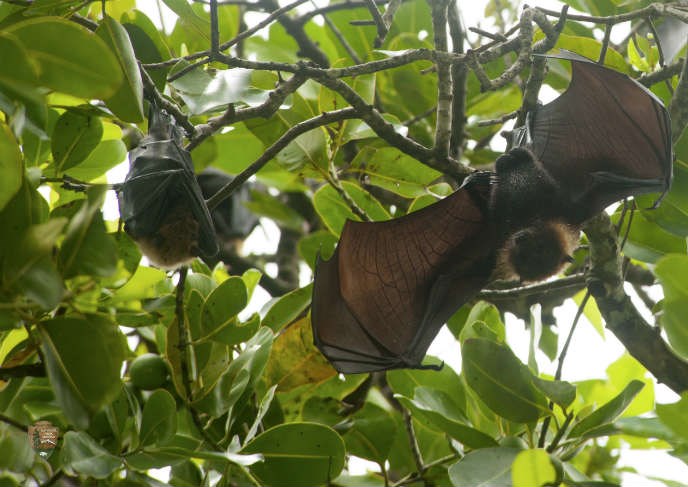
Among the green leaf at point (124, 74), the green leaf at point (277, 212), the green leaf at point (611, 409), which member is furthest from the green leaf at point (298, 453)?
the green leaf at point (277, 212)

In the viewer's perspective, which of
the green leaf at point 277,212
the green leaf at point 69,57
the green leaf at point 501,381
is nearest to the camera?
the green leaf at point 69,57

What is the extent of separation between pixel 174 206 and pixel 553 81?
1425mm

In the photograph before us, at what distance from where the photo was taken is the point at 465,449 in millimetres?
2541

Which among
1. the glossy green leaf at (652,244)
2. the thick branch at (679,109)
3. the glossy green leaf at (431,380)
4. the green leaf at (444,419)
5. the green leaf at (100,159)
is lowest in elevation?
the glossy green leaf at (431,380)

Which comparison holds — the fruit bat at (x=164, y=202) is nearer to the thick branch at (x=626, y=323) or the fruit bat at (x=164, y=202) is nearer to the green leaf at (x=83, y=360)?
the green leaf at (x=83, y=360)

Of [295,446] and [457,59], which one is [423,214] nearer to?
[457,59]

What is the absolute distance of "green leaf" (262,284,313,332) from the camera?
8.69 feet

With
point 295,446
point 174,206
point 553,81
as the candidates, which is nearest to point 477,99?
point 553,81

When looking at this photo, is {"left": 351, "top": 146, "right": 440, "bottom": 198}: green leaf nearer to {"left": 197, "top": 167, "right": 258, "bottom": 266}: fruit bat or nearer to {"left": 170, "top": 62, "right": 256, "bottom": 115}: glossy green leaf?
{"left": 170, "top": 62, "right": 256, "bottom": 115}: glossy green leaf

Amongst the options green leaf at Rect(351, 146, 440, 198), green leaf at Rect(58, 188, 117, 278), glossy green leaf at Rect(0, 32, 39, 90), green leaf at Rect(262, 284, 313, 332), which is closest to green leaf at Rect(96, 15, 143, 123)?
glossy green leaf at Rect(0, 32, 39, 90)

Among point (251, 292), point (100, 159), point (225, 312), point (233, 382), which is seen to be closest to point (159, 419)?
point (233, 382)

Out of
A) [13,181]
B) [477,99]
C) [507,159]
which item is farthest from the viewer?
[477,99]

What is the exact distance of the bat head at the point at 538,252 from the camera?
2559 millimetres

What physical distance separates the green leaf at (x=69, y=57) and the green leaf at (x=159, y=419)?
0.95 metres
